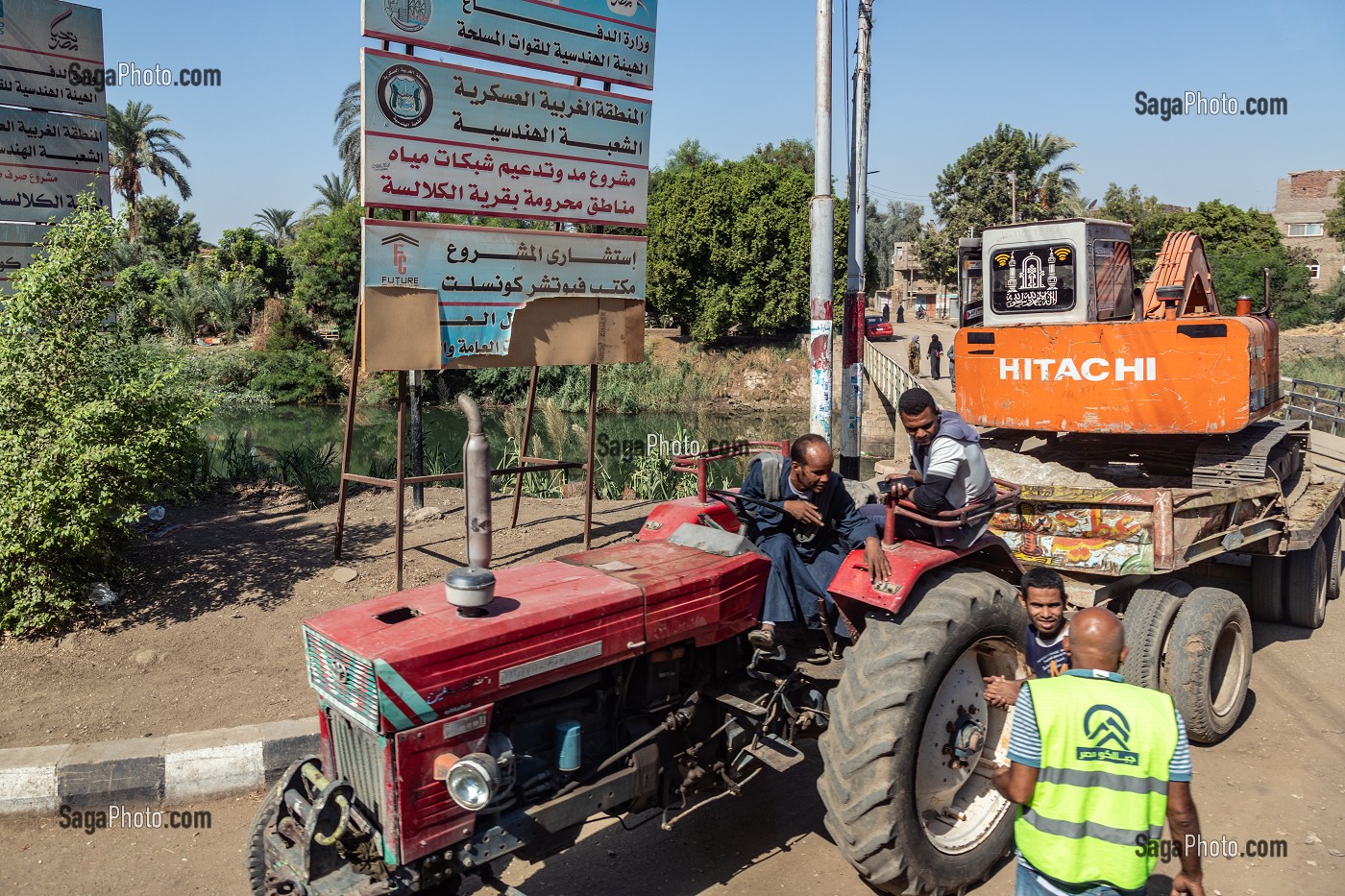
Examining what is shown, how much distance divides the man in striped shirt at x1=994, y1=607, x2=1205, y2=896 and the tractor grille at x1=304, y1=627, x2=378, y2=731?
203 cm

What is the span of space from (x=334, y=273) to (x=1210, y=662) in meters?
35.0

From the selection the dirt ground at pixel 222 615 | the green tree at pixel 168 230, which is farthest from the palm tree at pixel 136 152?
the dirt ground at pixel 222 615

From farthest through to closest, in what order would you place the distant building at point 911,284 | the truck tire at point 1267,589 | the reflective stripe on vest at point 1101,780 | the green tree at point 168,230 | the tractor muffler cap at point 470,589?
the distant building at point 911,284 → the green tree at point 168,230 → the truck tire at point 1267,589 → the tractor muffler cap at point 470,589 → the reflective stripe on vest at point 1101,780

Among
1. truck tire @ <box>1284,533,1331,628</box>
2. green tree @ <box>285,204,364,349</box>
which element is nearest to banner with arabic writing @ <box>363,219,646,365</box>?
truck tire @ <box>1284,533,1331,628</box>

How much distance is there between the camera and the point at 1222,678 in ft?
19.7

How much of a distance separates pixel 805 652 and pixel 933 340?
29083 millimetres

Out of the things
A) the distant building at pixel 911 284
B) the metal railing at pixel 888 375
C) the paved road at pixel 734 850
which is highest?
the distant building at pixel 911 284

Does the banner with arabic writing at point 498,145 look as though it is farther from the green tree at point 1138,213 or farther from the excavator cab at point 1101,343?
the green tree at point 1138,213

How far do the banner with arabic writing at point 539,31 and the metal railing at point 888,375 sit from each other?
43.4 ft

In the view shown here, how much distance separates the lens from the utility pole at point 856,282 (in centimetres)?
962

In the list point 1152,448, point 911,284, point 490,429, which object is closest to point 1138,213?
point 911,284

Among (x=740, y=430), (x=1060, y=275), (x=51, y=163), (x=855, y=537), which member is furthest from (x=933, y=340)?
(x=855, y=537)

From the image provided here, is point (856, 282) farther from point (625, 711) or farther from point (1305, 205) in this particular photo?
point (1305, 205)

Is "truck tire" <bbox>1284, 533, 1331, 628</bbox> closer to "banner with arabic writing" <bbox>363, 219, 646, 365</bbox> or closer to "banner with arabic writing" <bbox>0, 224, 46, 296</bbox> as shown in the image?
A: "banner with arabic writing" <bbox>363, 219, 646, 365</bbox>
